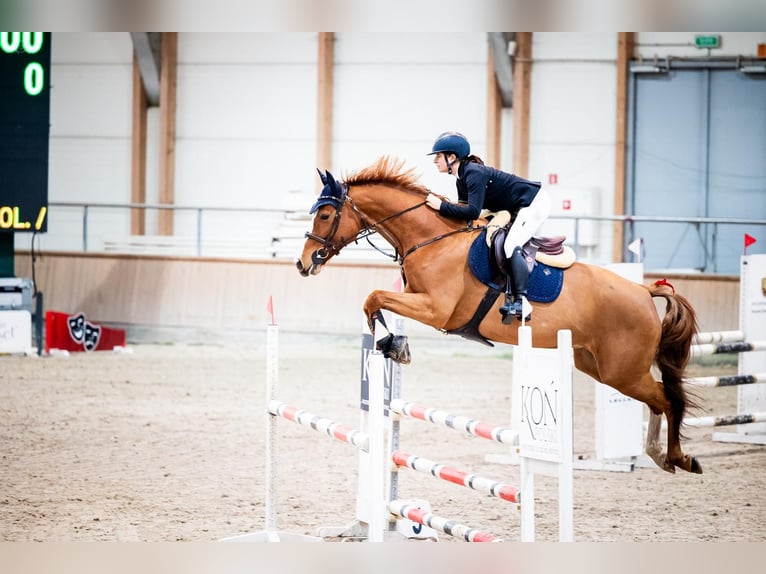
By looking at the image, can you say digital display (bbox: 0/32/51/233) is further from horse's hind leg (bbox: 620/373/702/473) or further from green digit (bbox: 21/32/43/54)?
horse's hind leg (bbox: 620/373/702/473)

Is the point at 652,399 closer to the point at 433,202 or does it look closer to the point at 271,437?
the point at 433,202

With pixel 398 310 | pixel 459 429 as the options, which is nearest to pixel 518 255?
pixel 398 310

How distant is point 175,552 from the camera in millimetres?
3594

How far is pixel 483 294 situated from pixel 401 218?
51 cm

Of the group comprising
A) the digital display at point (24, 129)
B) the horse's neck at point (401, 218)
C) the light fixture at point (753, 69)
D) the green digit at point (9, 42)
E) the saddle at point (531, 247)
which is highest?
the light fixture at point (753, 69)

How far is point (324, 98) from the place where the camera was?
43.7 feet

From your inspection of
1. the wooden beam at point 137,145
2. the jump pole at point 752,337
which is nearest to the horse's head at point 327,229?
the jump pole at point 752,337

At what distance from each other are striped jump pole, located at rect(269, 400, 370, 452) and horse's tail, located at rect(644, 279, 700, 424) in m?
1.72

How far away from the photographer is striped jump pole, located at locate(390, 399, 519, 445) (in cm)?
344

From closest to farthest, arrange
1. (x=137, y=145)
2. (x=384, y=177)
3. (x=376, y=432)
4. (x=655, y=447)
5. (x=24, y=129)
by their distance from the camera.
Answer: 1. (x=376, y=432)
2. (x=384, y=177)
3. (x=655, y=447)
4. (x=24, y=129)
5. (x=137, y=145)

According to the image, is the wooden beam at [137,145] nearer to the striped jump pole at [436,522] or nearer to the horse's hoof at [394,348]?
the horse's hoof at [394,348]

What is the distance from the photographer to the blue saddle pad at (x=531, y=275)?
460 centimetres

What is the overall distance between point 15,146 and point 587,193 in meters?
6.72

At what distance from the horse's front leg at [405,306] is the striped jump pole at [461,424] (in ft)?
1.20
